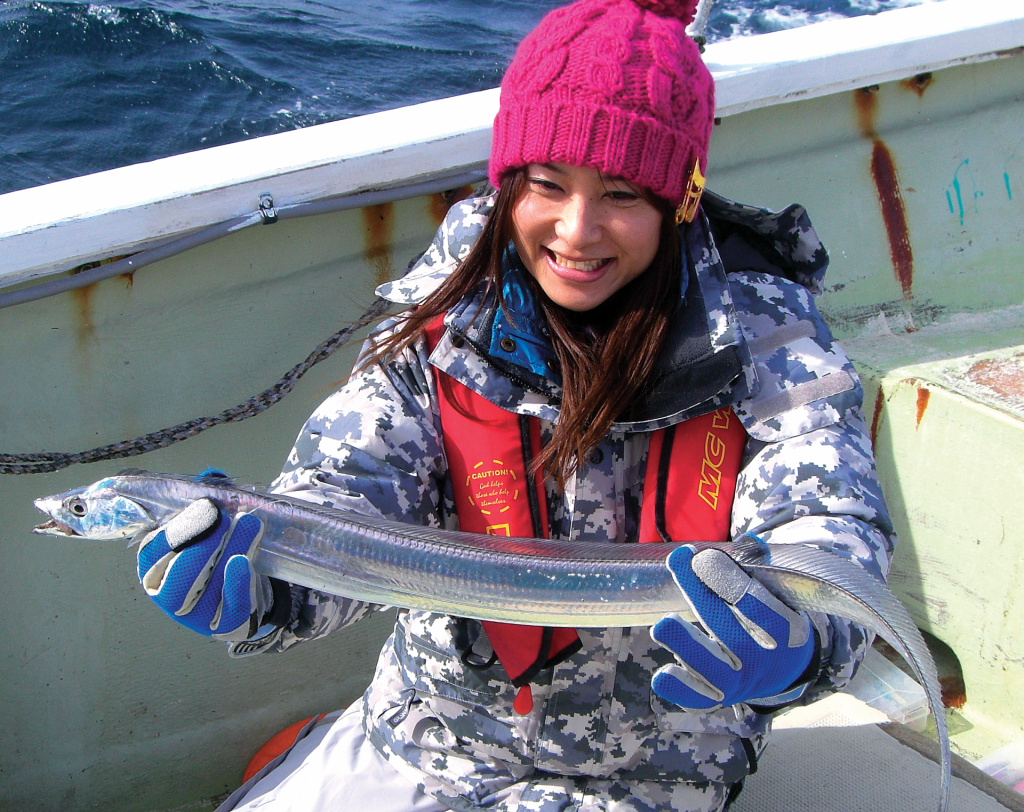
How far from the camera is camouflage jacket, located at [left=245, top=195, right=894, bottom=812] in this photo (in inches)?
78.4

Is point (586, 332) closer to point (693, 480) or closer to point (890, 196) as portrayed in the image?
point (693, 480)

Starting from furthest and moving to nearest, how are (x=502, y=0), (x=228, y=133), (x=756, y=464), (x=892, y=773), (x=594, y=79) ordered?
(x=502, y=0)
(x=228, y=133)
(x=892, y=773)
(x=756, y=464)
(x=594, y=79)

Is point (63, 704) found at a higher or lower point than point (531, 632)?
lower

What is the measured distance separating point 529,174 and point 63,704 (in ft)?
7.90

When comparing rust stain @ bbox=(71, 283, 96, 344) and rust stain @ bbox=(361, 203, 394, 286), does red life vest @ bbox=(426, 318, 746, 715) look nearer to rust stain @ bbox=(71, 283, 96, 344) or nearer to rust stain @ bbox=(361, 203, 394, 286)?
rust stain @ bbox=(361, 203, 394, 286)

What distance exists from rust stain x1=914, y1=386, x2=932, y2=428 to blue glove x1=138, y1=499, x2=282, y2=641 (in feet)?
7.86

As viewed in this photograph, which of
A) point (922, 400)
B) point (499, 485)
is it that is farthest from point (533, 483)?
point (922, 400)

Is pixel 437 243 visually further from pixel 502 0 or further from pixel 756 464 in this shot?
pixel 502 0

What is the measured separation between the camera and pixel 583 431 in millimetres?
1995

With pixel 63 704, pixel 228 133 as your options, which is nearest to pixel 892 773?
pixel 63 704

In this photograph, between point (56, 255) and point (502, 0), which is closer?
point (56, 255)

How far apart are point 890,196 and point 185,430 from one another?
2994 millimetres

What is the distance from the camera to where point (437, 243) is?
2344 millimetres

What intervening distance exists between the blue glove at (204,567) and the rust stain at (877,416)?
2399 mm
